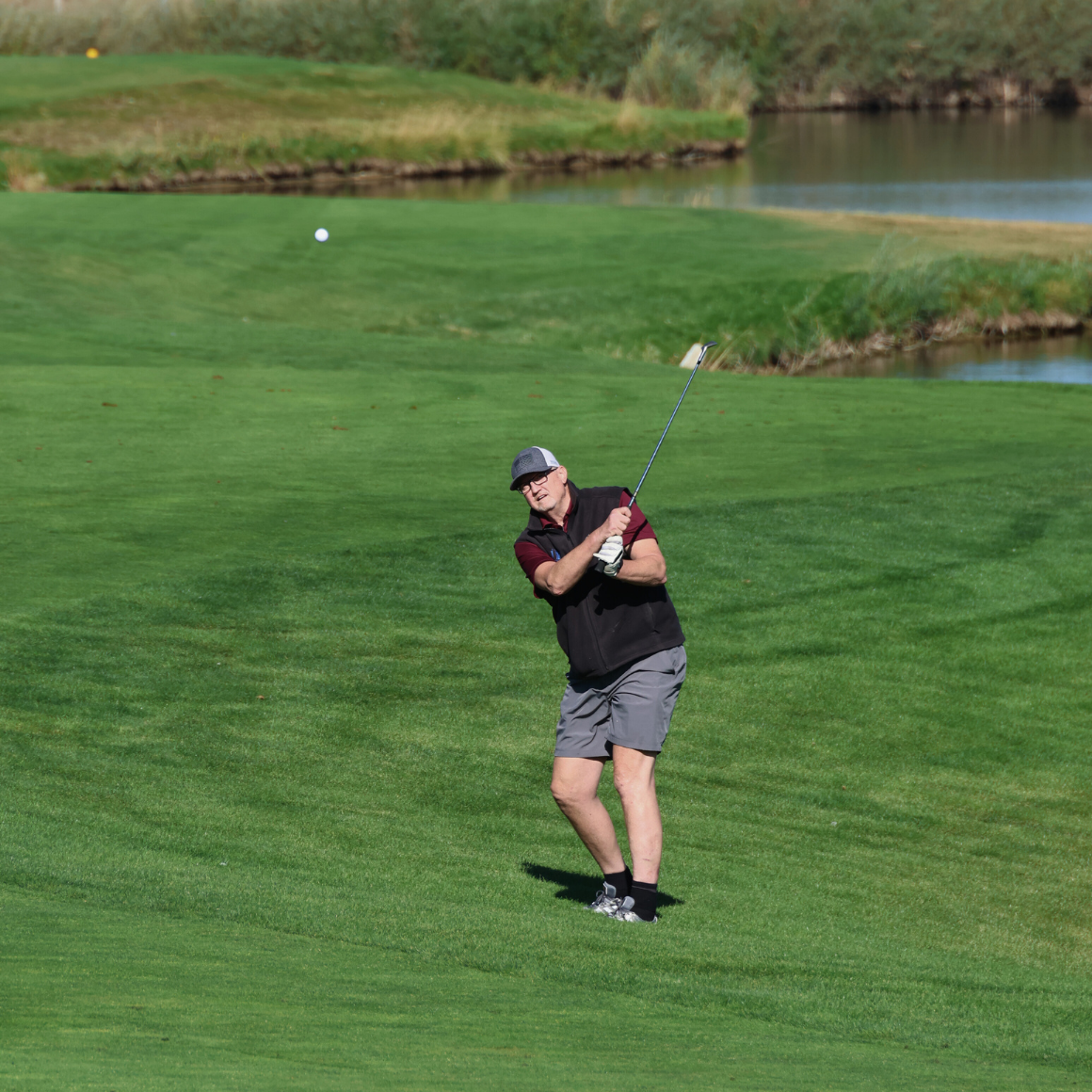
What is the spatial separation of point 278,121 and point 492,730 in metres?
52.6

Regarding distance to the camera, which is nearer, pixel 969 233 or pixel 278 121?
pixel 969 233

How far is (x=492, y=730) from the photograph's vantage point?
9.77 metres

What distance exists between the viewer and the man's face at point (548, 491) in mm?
6617

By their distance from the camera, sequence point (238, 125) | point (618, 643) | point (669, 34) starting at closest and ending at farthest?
1. point (618, 643)
2. point (238, 125)
3. point (669, 34)

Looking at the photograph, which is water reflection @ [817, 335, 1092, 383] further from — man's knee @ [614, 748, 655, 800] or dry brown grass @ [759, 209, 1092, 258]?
man's knee @ [614, 748, 655, 800]

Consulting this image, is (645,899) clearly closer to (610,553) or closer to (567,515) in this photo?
(610,553)

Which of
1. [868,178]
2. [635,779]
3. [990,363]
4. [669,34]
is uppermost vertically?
[669,34]

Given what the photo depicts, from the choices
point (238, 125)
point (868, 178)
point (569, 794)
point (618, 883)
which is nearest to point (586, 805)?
point (569, 794)

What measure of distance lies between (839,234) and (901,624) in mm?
22845

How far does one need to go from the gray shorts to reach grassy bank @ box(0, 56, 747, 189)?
41.2 m

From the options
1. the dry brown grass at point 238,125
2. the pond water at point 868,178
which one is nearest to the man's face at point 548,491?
the pond water at point 868,178

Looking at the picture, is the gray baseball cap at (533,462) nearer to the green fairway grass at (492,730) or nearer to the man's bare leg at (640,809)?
the man's bare leg at (640,809)

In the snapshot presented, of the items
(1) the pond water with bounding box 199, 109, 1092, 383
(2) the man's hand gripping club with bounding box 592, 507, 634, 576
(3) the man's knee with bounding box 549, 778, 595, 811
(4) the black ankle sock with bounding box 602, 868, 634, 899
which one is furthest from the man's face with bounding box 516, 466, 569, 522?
(1) the pond water with bounding box 199, 109, 1092, 383

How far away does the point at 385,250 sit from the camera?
30.8 metres
